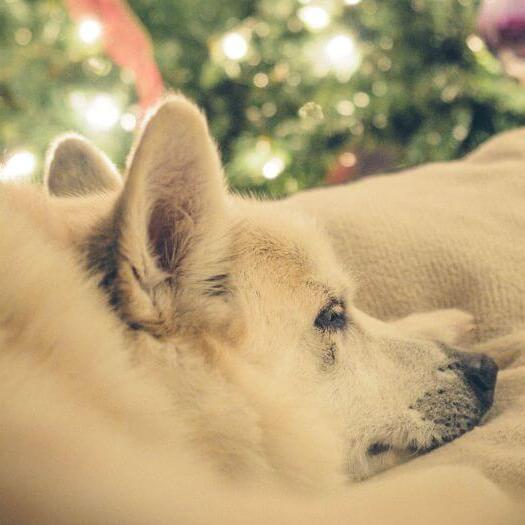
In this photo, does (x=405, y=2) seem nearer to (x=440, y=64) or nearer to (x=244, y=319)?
(x=440, y=64)

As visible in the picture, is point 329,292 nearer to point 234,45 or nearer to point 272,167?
point 272,167

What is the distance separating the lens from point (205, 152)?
88 centimetres

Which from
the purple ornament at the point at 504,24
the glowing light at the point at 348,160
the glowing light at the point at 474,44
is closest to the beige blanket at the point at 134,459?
the purple ornament at the point at 504,24

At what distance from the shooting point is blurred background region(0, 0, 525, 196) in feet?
8.82

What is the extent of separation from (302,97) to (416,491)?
2.44 m

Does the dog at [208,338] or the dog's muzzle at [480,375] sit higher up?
the dog at [208,338]

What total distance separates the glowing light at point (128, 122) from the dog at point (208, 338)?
1.87 meters

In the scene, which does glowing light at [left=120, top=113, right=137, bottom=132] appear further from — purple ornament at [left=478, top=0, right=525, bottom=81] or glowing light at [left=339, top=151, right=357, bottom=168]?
purple ornament at [left=478, top=0, right=525, bottom=81]

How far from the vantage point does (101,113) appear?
2859mm

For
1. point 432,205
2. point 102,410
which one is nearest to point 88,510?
point 102,410

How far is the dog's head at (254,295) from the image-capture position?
826 mm

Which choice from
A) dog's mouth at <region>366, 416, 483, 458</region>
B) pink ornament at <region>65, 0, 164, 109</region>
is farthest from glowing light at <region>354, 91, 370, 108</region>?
dog's mouth at <region>366, 416, 483, 458</region>

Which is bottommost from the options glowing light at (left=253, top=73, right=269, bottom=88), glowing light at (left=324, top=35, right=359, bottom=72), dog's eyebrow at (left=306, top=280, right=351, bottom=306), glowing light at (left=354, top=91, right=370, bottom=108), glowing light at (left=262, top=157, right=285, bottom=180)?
glowing light at (left=262, top=157, right=285, bottom=180)

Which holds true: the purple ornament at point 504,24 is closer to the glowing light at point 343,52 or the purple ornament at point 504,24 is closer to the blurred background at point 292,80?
the blurred background at point 292,80
